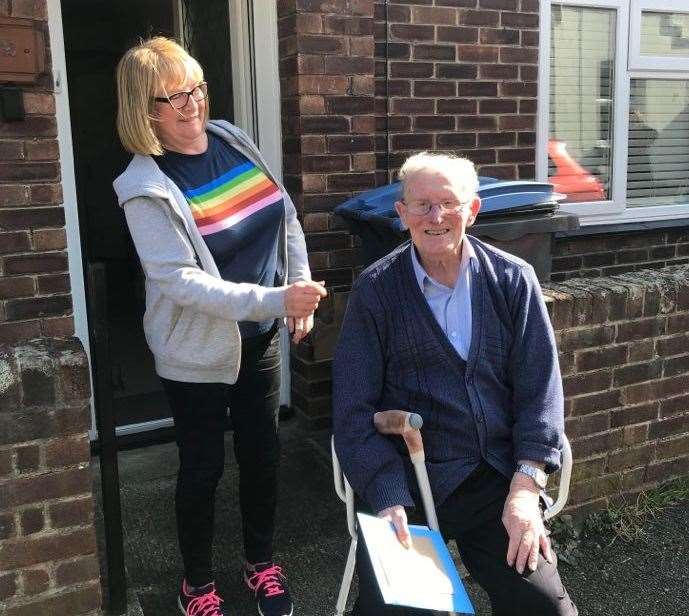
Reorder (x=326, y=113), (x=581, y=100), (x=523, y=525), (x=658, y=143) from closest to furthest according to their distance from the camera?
(x=523, y=525) → (x=326, y=113) → (x=581, y=100) → (x=658, y=143)

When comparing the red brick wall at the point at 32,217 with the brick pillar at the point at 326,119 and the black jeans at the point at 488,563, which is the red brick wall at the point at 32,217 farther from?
the black jeans at the point at 488,563

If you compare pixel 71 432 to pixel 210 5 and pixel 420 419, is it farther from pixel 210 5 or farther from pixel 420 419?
pixel 210 5

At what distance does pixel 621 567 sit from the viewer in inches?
119

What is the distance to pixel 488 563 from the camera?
2078mm

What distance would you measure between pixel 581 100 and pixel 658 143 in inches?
29.4

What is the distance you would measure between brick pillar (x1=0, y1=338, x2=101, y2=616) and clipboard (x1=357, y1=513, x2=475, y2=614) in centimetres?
85

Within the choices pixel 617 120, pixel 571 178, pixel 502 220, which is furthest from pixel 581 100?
pixel 502 220

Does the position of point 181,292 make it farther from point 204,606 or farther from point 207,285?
point 204,606

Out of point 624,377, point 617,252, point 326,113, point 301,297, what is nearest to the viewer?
point 301,297

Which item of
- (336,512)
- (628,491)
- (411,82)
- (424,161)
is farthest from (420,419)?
(411,82)

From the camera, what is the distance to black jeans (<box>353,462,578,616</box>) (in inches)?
77.7

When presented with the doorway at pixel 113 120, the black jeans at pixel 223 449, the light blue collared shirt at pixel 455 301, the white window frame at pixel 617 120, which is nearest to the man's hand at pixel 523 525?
the light blue collared shirt at pixel 455 301

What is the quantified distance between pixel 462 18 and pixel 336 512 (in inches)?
98.2

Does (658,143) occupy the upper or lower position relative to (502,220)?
upper
